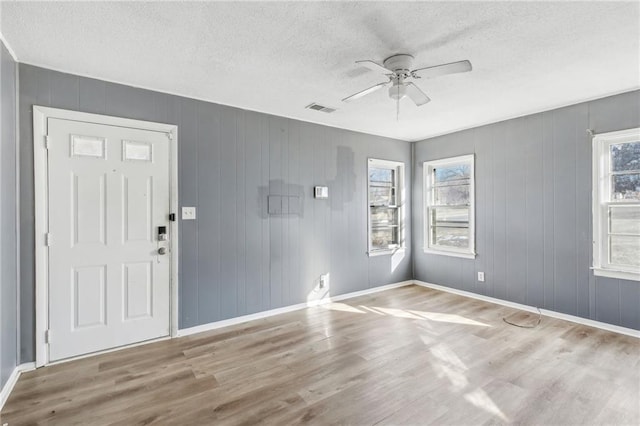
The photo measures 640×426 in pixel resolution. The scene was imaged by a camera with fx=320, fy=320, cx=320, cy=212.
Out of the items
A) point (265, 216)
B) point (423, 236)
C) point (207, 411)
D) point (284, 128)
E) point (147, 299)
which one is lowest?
point (207, 411)

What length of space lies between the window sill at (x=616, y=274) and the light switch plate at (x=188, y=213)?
4507 millimetres

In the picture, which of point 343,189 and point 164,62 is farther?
point 343,189

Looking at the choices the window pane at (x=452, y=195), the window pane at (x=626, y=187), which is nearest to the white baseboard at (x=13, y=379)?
the window pane at (x=452, y=195)

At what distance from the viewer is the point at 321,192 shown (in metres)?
4.52

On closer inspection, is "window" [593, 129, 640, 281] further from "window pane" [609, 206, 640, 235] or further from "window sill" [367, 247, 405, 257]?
"window sill" [367, 247, 405, 257]

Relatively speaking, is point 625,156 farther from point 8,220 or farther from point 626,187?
point 8,220

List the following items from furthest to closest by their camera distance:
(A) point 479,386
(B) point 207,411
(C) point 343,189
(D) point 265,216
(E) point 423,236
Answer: (E) point 423,236
(C) point 343,189
(D) point 265,216
(A) point 479,386
(B) point 207,411

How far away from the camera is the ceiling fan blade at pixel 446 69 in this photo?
2182mm

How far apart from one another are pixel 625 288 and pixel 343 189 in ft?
11.2

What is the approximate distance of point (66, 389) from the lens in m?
2.43

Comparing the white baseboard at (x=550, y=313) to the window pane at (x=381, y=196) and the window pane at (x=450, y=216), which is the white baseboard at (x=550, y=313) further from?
the window pane at (x=381, y=196)

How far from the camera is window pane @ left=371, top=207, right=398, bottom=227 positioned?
535cm

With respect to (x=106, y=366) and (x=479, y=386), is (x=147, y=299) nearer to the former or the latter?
(x=106, y=366)

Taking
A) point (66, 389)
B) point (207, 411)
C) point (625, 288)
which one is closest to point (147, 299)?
point (66, 389)
